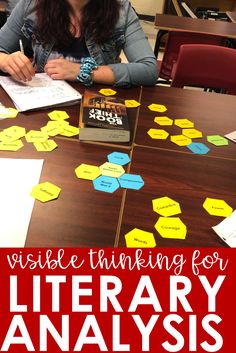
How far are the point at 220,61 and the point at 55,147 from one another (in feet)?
3.85

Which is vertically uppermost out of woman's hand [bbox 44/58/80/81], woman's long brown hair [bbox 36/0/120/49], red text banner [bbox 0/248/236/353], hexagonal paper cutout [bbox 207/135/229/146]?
woman's long brown hair [bbox 36/0/120/49]

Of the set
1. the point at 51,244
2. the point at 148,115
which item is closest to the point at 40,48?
the point at 148,115

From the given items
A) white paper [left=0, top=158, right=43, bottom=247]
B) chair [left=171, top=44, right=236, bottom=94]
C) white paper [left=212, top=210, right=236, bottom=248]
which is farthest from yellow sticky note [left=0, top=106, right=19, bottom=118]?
chair [left=171, top=44, right=236, bottom=94]

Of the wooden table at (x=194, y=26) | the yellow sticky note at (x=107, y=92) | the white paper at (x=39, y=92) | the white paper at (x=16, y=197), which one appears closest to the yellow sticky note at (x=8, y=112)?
the white paper at (x=39, y=92)

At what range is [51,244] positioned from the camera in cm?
74

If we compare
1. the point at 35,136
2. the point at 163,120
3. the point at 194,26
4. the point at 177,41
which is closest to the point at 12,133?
the point at 35,136

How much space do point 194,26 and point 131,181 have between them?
212 cm

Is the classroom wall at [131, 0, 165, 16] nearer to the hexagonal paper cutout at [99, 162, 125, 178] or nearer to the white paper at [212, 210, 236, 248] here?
the hexagonal paper cutout at [99, 162, 125, 178]

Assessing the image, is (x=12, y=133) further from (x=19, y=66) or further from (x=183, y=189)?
(x=183, y=189)

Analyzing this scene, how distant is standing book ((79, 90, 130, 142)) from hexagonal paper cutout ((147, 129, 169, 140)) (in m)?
0.08

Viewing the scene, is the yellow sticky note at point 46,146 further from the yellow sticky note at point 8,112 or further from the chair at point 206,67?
the chair at point 206,67

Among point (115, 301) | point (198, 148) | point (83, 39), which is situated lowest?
point (115, 301)

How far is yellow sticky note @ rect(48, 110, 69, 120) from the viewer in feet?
3.87

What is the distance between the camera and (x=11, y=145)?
39.8 inches
